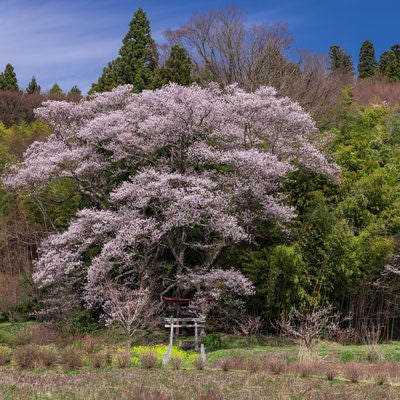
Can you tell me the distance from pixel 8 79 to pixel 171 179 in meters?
36.3

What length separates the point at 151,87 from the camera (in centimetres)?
2403

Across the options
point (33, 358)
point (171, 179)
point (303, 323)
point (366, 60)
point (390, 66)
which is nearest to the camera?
point (33, 358)

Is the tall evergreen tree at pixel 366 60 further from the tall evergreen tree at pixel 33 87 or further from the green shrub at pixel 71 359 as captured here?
the green shrub at pixel 71 359

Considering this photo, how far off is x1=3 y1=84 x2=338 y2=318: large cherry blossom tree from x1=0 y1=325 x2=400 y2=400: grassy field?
3779 millimetres

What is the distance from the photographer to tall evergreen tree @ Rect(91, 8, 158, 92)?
25250mm

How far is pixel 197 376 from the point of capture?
31.7 ft

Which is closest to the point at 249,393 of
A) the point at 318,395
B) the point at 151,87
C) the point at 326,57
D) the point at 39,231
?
the point at 318,395

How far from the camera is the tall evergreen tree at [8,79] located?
4794 cm

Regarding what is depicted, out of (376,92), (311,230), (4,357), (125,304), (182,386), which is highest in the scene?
(376,92)

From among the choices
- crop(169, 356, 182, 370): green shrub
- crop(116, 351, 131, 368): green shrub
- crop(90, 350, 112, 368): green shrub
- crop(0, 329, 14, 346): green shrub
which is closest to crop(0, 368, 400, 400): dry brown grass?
crop(169, 356, 182, 370): green shrub

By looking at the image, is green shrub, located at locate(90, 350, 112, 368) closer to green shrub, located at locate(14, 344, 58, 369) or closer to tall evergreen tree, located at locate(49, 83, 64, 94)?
green shrub, located at locate(14, 344, 58, 369)

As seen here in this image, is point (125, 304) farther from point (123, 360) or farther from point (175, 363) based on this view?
point (175, 363)

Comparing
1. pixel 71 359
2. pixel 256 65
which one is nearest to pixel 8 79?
pixel 256 65

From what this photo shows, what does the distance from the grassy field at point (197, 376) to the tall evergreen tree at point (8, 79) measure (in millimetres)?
38573
